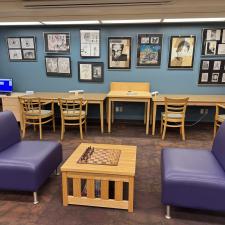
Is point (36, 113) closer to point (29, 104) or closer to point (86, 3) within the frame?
point (29, 104)

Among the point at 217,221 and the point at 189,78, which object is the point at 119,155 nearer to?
the point at 217,221

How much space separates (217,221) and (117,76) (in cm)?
364

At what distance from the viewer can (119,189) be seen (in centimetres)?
203

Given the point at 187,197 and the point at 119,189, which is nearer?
the point at 187,197

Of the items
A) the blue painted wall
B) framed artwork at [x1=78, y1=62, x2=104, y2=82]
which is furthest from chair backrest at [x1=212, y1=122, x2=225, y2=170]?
framed artwork at [x1=78, y1=62, x2=104, y2=82]

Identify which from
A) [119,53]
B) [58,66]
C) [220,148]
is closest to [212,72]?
[119,53]

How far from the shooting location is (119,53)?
483cm

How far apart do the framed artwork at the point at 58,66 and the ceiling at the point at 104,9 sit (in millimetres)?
981

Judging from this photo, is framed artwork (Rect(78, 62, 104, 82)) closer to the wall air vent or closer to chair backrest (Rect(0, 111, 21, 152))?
the wall air vent

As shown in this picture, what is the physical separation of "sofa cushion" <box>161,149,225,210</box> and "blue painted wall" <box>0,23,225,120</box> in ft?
10.1

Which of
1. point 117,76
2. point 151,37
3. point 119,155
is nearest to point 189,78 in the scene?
point 151,37

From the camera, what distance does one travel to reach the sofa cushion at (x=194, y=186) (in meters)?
1.82

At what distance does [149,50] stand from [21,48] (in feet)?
9.74

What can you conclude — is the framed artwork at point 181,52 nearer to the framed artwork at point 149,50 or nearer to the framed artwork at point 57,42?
the framed artwork at point 149,50
